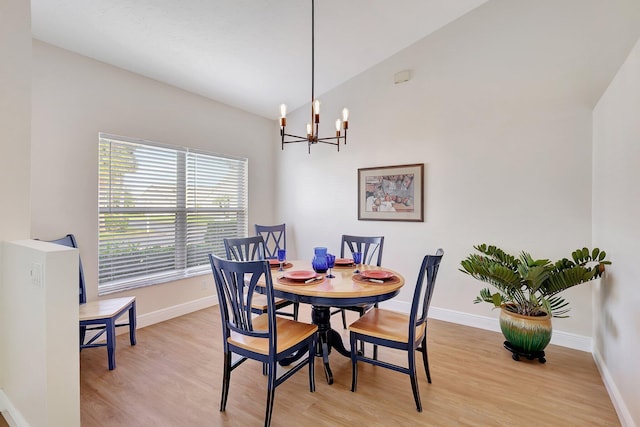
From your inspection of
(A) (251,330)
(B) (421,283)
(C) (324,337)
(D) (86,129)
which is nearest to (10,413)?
(A) (251,330)

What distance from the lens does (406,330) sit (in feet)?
7.30

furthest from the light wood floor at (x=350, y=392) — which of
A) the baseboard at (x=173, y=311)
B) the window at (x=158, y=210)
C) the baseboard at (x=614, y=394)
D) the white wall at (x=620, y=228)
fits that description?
the window at (x=158, y=210)

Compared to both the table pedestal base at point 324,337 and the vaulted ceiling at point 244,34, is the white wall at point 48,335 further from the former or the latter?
the vaulted ceiling at point 244,34

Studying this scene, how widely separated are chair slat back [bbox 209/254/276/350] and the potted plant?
1.94 meters

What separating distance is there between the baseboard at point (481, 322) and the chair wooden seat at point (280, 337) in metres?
2.12

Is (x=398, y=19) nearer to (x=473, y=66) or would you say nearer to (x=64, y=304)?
(x=473, y=66)

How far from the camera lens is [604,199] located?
2525 millimetres

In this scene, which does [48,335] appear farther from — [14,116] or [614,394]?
[614,394]

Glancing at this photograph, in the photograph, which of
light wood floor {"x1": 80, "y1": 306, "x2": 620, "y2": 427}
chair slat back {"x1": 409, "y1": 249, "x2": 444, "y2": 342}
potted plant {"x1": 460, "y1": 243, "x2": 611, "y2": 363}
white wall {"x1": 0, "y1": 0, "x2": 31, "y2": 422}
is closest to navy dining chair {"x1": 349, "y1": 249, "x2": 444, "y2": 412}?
chair slat back {"x1": 409, "y1": 249, "x2": 444, "y2": 342}

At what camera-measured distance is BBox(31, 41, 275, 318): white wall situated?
274 cm

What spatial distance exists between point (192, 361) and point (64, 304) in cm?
146

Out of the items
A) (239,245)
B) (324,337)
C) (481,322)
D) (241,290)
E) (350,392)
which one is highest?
(239,245)

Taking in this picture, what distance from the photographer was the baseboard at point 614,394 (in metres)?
1.89

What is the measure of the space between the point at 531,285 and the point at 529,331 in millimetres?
402
